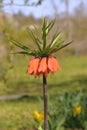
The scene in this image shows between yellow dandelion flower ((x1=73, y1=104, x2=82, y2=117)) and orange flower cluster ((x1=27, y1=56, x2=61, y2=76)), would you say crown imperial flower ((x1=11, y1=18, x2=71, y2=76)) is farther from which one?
yellow dandelion flower ((x1=73, y1=104, x2=82, y2=117))

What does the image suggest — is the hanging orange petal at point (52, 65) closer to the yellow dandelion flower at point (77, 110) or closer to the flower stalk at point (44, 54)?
the flower stalk at point (44, 54)

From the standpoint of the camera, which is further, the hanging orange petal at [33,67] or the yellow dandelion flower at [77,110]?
the yellow dandelion flower at [77,110]

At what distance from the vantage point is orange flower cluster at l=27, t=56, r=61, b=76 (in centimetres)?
357

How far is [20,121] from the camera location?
881 centimetres

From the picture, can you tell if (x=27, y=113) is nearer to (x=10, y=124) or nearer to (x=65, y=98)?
(x=10, y=124)

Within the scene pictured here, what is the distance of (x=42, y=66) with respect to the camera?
11.7 ft

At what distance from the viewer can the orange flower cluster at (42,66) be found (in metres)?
3.57

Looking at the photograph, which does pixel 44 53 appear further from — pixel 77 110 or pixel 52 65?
pixel 77 110

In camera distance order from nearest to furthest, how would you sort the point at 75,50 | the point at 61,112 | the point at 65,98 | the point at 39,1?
the point at 39,1
the point at 61,112
the point at 65,98
the point at 75,50

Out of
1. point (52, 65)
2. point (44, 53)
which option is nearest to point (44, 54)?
point (44, 53)

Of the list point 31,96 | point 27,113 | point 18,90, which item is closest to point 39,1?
point 27,113

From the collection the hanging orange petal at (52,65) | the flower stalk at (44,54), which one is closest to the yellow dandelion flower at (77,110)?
the flower stalk at (44,54)

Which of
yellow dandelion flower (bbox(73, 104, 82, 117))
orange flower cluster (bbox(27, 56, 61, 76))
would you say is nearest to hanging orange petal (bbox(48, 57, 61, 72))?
orange flower cluster (bbox(27, 56, 61, 76))

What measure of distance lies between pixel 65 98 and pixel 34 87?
9209mm
